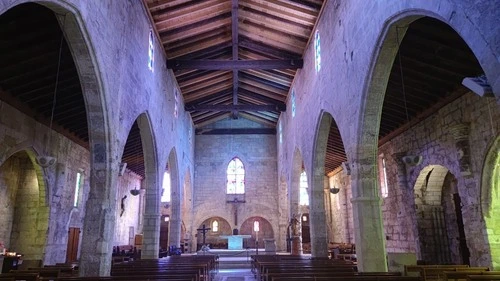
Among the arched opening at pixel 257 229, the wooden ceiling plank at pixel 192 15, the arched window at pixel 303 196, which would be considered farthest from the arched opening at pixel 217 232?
the wooden ceiling plank at pixel 192 15

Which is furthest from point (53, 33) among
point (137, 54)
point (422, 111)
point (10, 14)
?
point (422, 111)

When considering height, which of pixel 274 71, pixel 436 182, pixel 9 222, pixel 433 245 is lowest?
pixel 433 245

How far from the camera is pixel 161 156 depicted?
1374 cm

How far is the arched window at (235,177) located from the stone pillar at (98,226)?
16353 millimetres

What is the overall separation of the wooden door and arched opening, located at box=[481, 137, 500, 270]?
1251 cm

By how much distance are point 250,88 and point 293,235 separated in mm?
7817

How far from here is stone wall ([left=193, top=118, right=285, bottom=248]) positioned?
23.7m

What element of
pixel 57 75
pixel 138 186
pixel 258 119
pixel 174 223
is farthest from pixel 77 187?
pixel 258 119

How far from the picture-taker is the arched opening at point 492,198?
324 inches

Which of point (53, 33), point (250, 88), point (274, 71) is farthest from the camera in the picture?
point (250, 88)

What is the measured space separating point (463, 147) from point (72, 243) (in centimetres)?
1266

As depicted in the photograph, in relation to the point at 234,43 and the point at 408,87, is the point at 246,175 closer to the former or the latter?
the point at 234,43

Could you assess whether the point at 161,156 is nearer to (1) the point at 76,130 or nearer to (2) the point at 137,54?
(1) the point at 76,130

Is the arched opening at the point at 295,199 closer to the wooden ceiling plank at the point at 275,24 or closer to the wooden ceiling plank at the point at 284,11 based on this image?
the wooden ceiling plank at the point at 275,24
